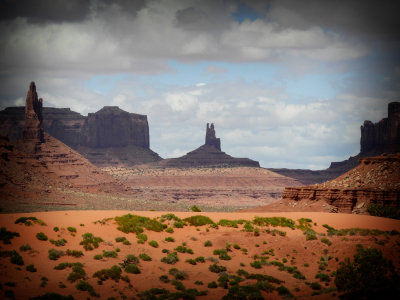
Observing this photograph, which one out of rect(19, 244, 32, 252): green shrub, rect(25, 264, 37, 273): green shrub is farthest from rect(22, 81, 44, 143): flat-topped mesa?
rect(25, 264, 37, 273): green shrub

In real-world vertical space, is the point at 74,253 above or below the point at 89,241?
below

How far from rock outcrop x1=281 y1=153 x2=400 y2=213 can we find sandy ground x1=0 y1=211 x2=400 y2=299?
25.9m

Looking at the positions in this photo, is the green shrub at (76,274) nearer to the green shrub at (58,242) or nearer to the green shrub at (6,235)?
the green shrub at (58,242)

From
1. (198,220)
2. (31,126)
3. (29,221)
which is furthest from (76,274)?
(31,126)

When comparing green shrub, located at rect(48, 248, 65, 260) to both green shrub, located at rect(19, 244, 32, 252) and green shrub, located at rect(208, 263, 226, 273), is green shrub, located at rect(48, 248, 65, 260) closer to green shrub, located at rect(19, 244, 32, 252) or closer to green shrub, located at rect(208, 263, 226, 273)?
green shrub, located at rect(19, 244, 32, 252)

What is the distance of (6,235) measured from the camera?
140 ft

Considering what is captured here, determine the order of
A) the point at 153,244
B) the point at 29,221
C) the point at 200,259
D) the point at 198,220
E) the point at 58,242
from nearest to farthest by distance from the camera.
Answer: the point at 58,242 < the point at 200,259 < the point at 29,221 < the point at 153,244 < the point at 198,220

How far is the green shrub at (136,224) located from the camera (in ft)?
160

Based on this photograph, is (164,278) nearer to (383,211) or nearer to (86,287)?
(86,287)

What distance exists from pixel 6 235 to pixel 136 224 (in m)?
10.7

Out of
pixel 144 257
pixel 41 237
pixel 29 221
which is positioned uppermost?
pixel 29 221

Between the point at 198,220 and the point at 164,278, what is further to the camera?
the point at 198,220

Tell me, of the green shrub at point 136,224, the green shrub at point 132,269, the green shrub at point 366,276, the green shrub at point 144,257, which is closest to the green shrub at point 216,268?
the green shrub at point 144,257

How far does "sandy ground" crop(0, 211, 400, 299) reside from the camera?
1500 inches
